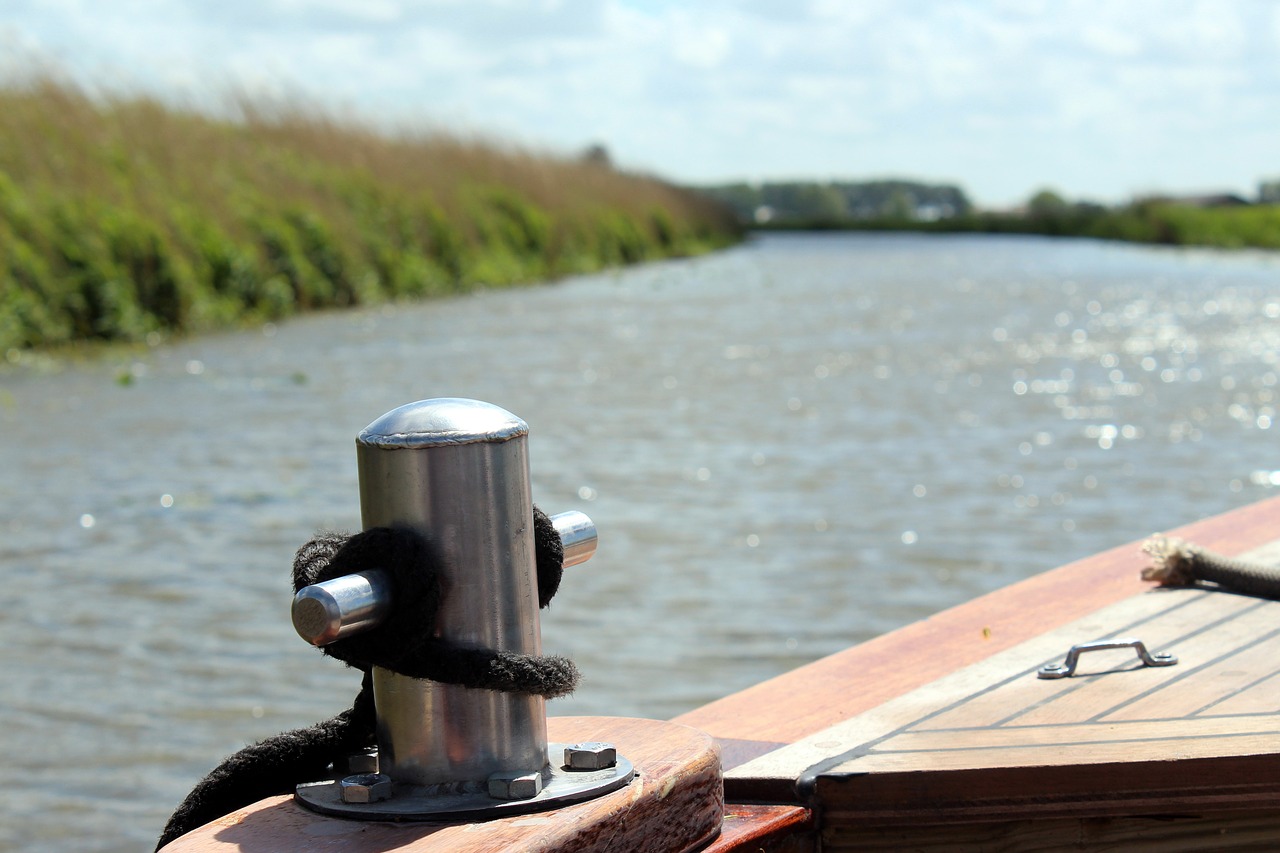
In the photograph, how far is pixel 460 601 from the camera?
1.25 m

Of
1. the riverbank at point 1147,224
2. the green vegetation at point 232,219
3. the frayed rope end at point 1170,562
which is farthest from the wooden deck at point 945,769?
the riverbank at point 1147,224

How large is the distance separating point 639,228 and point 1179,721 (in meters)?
28.8

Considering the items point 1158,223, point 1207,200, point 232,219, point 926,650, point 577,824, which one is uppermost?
point 1207,200

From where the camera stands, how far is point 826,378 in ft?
32.4

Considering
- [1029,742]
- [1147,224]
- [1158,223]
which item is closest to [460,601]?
[1029,742]

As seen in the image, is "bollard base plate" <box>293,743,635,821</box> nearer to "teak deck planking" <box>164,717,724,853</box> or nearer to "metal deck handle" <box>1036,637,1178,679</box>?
"teak deck planking" <box>164,717,724,853</box>

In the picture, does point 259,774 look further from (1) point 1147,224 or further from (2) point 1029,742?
(1) point 1147,224

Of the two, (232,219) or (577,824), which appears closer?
(577,824)

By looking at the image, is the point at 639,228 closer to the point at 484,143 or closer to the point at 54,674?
the point at 484,143

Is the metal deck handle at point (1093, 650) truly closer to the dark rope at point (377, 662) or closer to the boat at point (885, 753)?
the boat at point (885, 753)

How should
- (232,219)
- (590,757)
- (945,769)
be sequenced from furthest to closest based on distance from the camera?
(232,219), (945,769), (590,757)

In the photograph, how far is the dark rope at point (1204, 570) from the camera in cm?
225

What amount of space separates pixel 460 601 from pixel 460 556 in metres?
0.04

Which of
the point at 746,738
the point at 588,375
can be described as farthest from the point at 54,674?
the point at 588,375
